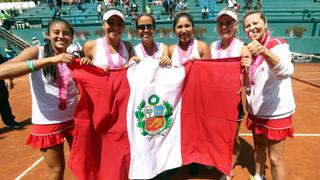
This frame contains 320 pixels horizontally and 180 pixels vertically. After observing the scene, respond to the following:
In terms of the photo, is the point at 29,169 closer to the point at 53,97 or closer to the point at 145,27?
the point at 53,97

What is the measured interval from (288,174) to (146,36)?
3.20m

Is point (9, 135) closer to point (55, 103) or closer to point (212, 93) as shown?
point (55, 103)

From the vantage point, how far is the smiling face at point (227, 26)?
3848 millimetres

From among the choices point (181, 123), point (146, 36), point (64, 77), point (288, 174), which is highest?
point (146, 36)

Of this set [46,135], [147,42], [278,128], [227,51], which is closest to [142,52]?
[147,42]

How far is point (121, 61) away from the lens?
3.86 meters

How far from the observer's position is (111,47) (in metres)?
3.88

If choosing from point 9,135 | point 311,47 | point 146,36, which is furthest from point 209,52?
point 311,47

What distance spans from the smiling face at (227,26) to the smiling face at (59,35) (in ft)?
6.51

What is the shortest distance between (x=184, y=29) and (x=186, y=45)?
25 centimetres

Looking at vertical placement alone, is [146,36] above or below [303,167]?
above

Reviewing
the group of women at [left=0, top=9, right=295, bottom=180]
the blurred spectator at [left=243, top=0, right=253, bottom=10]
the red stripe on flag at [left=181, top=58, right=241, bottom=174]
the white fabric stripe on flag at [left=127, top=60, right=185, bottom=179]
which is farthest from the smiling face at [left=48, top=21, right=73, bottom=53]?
the blurred spectator at [left=243, top=0, right=253, bottom=10]

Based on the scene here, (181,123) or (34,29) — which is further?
(34,29)

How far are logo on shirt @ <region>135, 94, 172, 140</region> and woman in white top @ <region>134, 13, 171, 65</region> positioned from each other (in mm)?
626
